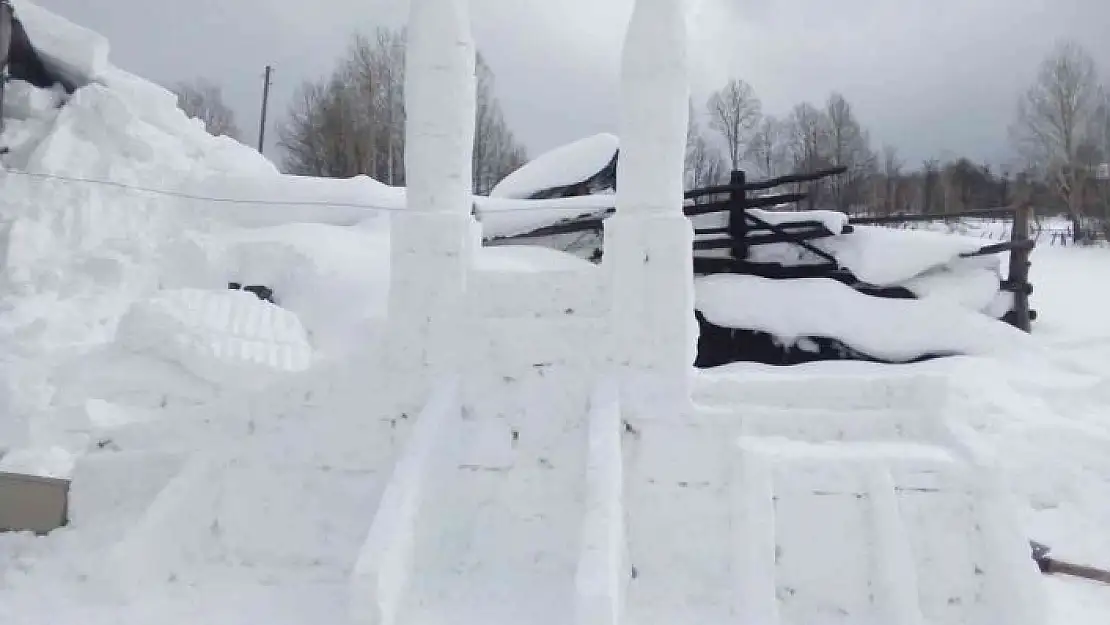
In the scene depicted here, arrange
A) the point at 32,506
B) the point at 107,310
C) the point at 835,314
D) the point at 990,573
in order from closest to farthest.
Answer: the point at 990,573 → the point at 32,506 → the point at 107,310 → the point at 835,314

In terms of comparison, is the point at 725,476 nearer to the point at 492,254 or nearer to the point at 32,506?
the point at 32,506

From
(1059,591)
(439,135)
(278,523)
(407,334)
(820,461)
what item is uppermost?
(439,135)

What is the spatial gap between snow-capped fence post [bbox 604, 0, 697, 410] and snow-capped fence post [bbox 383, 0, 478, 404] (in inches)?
47.6

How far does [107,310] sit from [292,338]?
3187mm

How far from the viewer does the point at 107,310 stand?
1081 cm

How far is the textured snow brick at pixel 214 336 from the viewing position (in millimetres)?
9172

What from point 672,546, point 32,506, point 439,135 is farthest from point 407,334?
point 32,506

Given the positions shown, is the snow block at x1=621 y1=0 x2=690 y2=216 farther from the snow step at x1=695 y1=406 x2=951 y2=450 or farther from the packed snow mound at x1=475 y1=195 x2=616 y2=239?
the packed snow mound at x1=475 y1=195 x2=616 y2=239

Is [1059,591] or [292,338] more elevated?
[292,338]

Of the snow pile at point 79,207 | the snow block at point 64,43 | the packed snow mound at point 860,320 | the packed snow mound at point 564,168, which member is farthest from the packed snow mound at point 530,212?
the snow block at point 64,43

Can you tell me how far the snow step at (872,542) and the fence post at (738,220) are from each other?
9.09 m

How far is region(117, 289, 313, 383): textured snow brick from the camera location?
30.1ft

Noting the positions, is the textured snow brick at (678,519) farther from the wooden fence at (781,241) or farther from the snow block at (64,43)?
the snow block at (64,43)

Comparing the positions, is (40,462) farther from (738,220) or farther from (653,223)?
(738,220)
